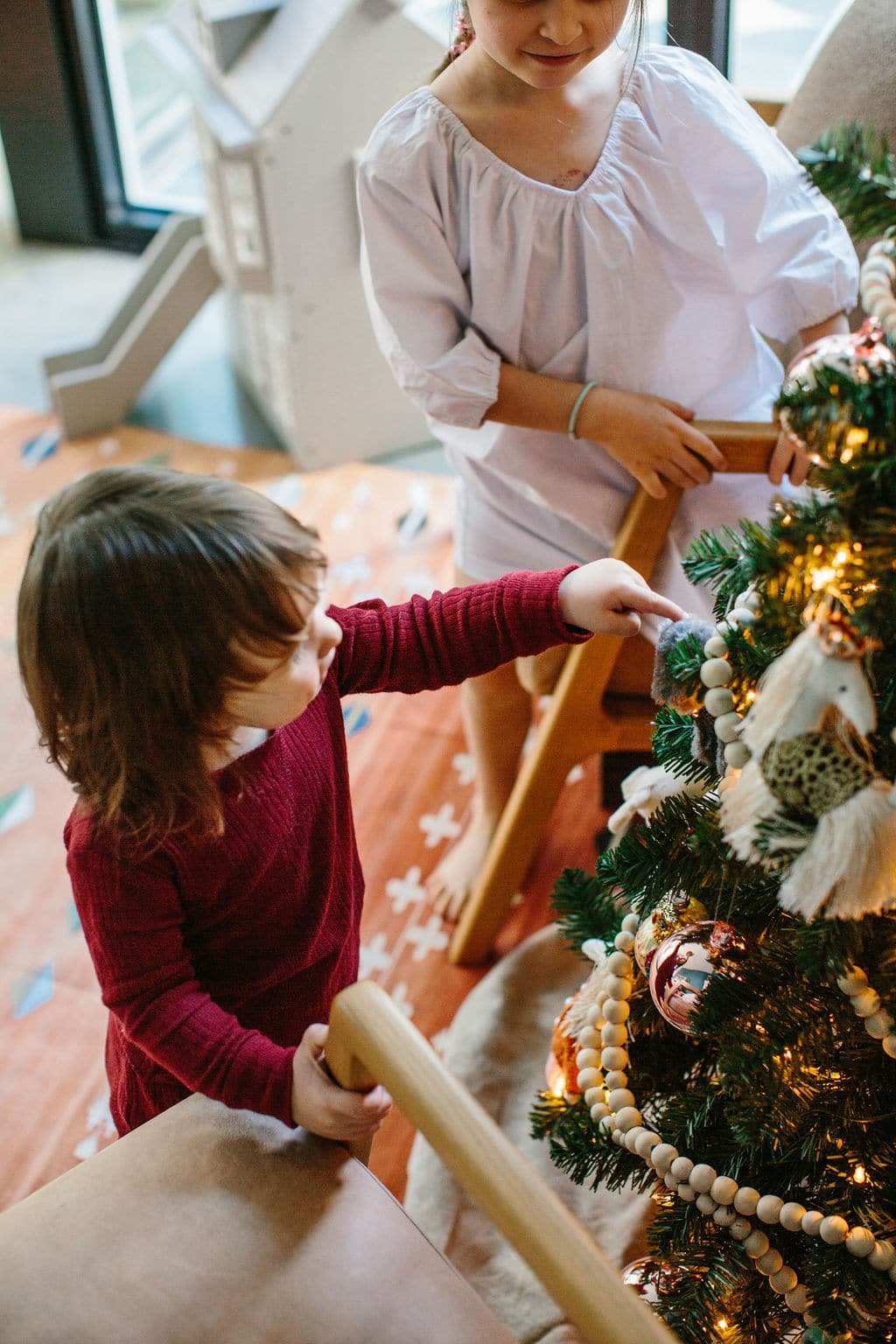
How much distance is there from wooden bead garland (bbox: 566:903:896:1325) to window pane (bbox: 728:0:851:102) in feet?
4.11

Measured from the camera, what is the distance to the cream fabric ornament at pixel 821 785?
1.57 feet

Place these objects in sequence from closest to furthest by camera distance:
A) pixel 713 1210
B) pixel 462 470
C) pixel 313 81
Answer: pixel 713 1210, pixel 462 470, pixel 313 81

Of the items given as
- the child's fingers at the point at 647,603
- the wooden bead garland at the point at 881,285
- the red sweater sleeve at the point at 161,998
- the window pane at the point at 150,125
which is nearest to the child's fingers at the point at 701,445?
the child's fingers at the point at 647,603

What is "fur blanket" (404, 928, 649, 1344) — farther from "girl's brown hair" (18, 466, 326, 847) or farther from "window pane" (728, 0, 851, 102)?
"window pane" (728, 0, 851, 102)

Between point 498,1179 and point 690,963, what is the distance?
25cm

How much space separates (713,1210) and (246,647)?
43cm

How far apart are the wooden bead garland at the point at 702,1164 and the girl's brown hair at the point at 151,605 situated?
0.77 ft

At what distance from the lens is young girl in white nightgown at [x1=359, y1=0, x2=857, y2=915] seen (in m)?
0.92

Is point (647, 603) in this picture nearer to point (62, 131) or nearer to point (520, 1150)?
point (520, 1150)

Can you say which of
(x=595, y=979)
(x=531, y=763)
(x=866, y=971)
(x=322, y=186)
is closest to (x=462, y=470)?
(x=531, y=763)

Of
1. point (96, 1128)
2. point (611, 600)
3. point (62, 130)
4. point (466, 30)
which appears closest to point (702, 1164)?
point (611, 600)

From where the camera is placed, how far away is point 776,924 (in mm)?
678

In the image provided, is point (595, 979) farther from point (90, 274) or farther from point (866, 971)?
point (90, 274)

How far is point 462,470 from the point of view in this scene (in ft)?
3.65
